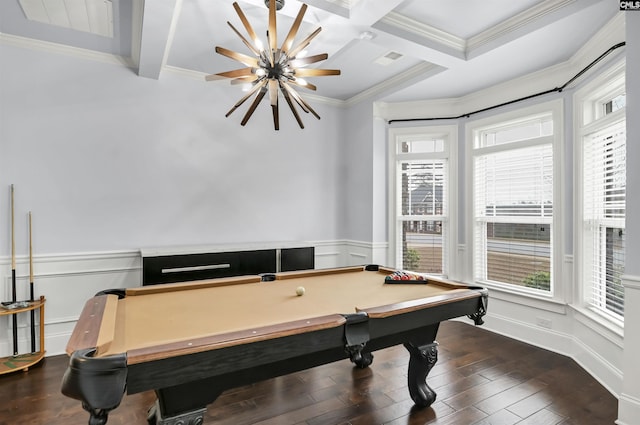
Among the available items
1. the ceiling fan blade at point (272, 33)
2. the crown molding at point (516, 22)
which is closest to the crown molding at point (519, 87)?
the crown molding at point (516, 22)

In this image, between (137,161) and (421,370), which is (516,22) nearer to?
(421,370)

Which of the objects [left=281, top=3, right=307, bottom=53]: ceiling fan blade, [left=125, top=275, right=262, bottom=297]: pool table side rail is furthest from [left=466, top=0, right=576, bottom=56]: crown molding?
[left=125, top=275, right=262, bottom=297]: pool table side rail

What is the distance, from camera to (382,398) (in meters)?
2.40

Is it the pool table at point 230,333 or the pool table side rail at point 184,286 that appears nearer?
the pool table at point 230,333

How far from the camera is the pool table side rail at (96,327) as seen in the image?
49.3 inches

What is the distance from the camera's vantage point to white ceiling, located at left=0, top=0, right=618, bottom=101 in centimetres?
248

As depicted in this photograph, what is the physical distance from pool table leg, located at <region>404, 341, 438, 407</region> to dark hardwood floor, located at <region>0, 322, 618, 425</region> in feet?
0.23

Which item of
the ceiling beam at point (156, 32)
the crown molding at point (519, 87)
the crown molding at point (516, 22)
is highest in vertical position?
the crown molding at point (516, 22)

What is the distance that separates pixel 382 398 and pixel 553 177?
→ 8.92ft

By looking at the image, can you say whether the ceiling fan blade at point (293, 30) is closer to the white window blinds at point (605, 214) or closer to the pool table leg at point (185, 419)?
the pool table leg at point (185, 419)

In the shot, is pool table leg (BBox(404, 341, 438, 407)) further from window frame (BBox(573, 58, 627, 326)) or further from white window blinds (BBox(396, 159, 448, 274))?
white window blinds (BBox(396, 159, 448, 274))

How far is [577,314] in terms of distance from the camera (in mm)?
3160

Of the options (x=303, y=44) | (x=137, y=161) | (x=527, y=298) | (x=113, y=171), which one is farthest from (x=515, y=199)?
(x=113, y=171)

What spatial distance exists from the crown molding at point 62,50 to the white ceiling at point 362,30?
0.06 m
